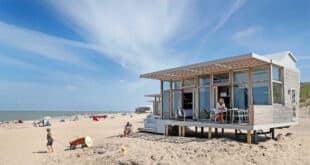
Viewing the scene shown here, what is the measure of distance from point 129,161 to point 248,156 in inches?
158

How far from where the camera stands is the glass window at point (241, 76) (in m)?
11.0

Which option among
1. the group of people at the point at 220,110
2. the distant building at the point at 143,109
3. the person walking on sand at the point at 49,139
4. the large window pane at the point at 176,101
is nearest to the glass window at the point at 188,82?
the large window pane at the point at 176,101

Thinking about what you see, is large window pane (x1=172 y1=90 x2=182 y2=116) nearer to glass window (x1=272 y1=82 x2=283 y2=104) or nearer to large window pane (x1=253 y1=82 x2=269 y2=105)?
large window pane (x1=253 y1=82 x2=269 y2=105)

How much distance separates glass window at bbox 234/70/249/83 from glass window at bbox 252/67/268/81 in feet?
1.03

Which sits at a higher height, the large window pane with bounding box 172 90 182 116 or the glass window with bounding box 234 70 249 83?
the glass window with bounding box 234 70 249 83

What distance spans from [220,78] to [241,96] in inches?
55.6

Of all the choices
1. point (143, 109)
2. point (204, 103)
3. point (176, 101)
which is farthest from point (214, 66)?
point (143, 109)

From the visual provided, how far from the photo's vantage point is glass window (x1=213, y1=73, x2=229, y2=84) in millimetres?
11864

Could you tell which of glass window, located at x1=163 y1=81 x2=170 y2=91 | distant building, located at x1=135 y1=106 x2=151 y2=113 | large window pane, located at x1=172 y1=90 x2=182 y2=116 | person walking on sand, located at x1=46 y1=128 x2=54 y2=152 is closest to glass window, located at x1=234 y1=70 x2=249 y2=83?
large window pane, located at x1=172 y1=90 x2=182 y2=116

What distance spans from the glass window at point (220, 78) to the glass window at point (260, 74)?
1380 mm

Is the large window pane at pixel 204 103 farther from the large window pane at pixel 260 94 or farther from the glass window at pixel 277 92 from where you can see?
the glass window at pixel 277 92

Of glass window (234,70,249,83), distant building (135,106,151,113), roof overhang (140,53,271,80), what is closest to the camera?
roof overhang (140,53,271,80)

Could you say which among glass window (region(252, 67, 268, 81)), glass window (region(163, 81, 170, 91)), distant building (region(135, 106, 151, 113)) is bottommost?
distant building (region(135, 106, 151, 113))

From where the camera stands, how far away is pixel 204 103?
12.9m
